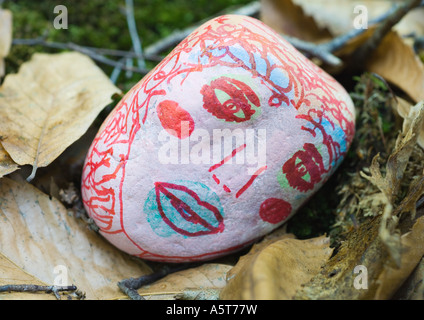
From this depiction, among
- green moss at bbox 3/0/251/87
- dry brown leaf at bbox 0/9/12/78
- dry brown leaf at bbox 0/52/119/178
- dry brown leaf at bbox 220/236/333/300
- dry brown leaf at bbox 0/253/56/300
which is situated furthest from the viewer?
green moss at bbox 3/0/251/87

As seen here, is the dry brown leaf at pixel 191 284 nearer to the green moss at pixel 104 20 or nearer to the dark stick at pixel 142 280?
the dark stick at pixel 142 280

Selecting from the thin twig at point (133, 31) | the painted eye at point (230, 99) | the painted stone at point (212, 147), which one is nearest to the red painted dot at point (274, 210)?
the painted stone at point (212, 147)

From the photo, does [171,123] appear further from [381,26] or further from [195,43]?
[381,26]

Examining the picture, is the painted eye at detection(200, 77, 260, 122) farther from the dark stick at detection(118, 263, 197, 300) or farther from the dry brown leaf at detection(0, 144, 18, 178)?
the dry brown leaf at detection(0, 144, 18, 178)

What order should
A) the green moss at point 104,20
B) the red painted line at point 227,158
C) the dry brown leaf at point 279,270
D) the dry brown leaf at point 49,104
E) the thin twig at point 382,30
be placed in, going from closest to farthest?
1. the dry brown leaf at point 279,270
2. the red painted line at point 227,158
3. the dry brown leaf at point 49,104
4. the thin twig at point 382,30
5. the green moss at point 104,20

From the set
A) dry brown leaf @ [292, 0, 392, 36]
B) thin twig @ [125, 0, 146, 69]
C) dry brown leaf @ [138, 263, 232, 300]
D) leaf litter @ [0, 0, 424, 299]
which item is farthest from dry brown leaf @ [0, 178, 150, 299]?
dry brown leaf @ [292, 0, 392, 36]

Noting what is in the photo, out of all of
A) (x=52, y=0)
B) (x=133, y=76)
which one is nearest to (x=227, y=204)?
(x=133, y=76)
